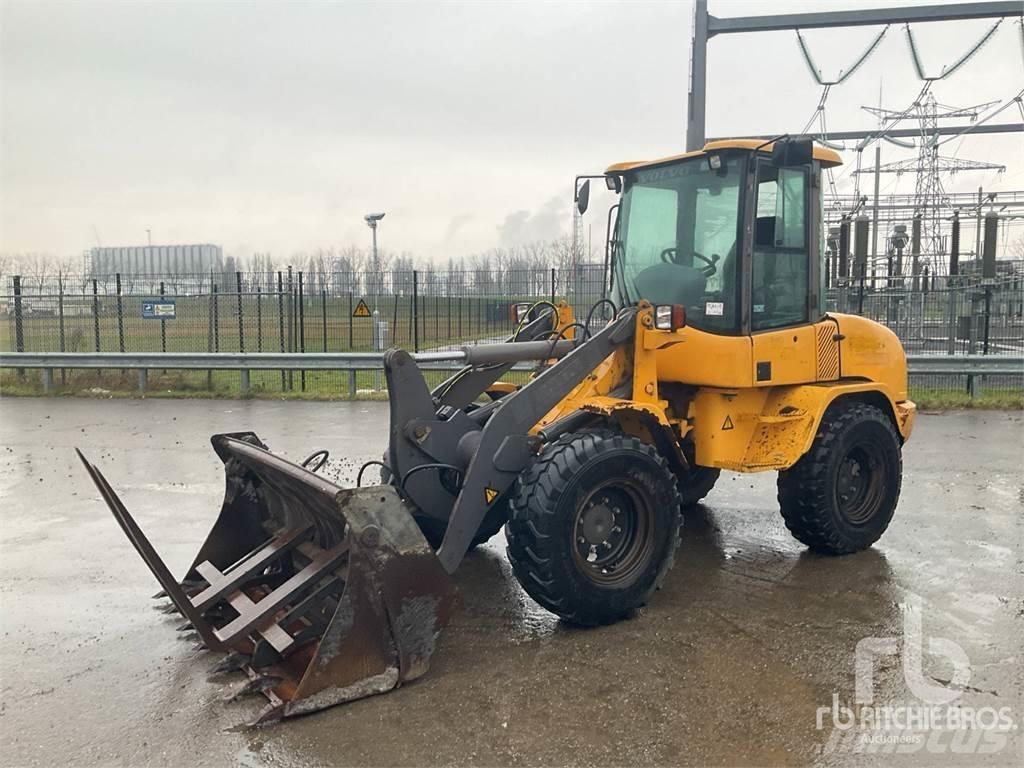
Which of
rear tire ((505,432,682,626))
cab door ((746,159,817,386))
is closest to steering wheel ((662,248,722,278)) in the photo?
cab door ((746,159,817,386))

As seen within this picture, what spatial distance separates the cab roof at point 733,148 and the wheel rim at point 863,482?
207 cm

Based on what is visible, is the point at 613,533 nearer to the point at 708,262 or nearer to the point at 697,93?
the point at 708,262

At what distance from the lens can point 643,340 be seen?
17.1ft

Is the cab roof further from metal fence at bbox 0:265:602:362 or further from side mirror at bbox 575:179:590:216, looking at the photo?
metal fence at bbox 0:265:602:362

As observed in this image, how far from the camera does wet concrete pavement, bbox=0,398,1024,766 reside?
138 inches

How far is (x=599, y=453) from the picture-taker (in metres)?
4.52

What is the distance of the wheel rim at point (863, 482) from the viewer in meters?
5.98

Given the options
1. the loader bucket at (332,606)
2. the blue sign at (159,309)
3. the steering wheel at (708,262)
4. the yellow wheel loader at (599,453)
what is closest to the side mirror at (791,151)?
the yellow wheel loader at (599,453)

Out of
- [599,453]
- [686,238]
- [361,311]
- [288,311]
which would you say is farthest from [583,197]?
[288,311]

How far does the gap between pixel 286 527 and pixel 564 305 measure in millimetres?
2517

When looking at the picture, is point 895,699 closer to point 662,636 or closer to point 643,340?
point 662,636

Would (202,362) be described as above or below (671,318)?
below

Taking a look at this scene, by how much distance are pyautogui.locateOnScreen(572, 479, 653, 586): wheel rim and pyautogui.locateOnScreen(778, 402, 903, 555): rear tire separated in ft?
5.00

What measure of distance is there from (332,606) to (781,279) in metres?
3.69
